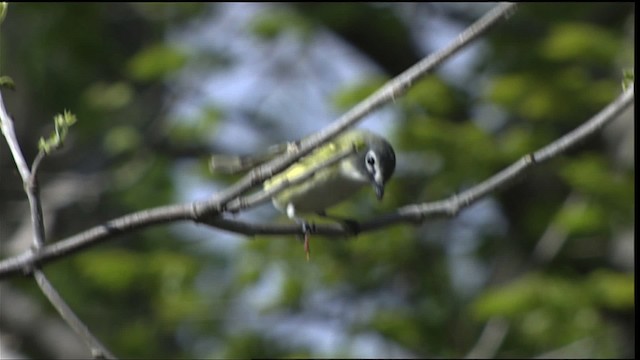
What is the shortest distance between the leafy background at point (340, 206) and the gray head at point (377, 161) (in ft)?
6.73

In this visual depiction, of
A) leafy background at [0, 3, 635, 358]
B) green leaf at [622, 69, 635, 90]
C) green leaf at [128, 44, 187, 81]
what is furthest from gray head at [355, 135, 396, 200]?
green leaf at [128, 44, 187, 81]

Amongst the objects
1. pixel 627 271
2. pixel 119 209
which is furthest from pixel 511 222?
pixel 119 209

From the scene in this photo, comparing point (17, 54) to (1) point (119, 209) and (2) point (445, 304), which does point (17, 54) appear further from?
(2) point (445, 304)

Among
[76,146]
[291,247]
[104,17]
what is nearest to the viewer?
[291,247]

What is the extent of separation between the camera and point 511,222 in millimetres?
6918

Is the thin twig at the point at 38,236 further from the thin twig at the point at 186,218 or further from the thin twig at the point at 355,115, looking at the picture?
the thin twig at the point at 355,115

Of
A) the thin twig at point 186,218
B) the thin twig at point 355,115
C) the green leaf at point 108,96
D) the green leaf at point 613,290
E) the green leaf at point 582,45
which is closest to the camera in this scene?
the thin twig at point 355,115

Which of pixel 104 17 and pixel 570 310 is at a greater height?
pixel 104 17

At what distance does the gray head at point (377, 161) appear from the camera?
3.05 m

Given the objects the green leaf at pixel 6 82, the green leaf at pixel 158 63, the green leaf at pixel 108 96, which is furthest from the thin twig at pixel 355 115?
the green leaf at pixel 108 96

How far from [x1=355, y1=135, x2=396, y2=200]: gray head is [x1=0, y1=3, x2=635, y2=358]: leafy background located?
6.73 ft

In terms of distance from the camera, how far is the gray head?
3.05 m

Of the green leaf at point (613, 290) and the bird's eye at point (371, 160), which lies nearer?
the bird's eye at point (371, 160)

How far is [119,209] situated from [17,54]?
3.73 ft
